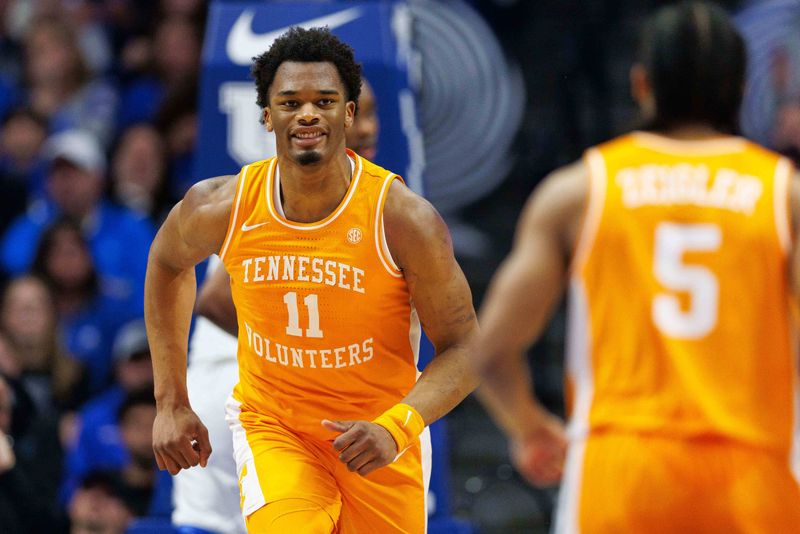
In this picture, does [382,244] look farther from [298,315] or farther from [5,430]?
[5,430]

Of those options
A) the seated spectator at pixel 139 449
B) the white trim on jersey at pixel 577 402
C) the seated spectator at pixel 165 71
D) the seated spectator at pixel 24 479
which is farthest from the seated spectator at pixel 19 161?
the white trim on jersey at pixel 577 402

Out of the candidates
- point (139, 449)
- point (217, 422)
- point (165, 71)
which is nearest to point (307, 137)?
point (217, 422)

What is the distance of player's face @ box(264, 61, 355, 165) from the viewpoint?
419 centimetres

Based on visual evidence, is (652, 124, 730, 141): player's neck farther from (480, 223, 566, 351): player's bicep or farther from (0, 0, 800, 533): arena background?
(0, 0, 800, 533): arena background

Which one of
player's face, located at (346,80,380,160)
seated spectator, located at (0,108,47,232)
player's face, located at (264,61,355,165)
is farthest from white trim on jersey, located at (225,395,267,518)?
seated spectator, located at (0,108,47,232)

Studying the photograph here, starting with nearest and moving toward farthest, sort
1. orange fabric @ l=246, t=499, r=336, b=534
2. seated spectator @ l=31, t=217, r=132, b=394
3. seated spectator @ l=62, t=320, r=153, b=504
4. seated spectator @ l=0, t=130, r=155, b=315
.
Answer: orange fabric @ l=246, t=499, r=336, b=534 → seated spectator @ l=62, t=320, r=153, b=504 → seated spectator @ l=31, t=217, r=132, b=394 → seated spectator @ l=0, t=130, r=155, b=315

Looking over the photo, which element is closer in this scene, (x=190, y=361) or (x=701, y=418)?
(x=701, y=418)

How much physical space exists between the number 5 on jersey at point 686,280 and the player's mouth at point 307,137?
62.0 inches

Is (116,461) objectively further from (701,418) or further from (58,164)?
(701,418)

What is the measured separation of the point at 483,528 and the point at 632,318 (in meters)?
4.72

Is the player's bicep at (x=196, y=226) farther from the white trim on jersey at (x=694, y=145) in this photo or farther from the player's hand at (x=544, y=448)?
the white trim on jersey at (x=694, y=145)

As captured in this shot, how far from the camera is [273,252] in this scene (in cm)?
421

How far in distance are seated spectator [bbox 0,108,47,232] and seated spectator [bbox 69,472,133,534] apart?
2819 millimetres

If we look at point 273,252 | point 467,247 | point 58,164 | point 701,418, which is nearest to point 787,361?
point 701,418
